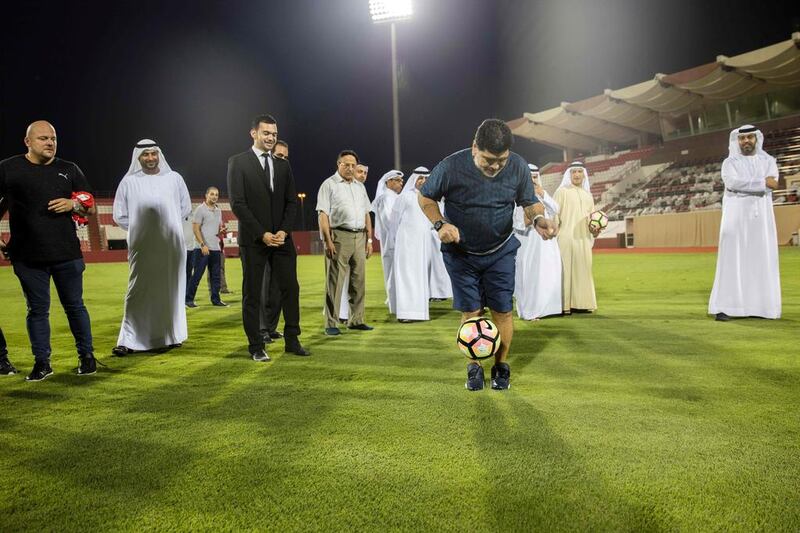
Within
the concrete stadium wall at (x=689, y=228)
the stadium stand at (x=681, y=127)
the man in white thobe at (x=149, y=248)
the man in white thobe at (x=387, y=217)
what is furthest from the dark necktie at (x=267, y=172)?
the stadium stand at (x=681, y=127)

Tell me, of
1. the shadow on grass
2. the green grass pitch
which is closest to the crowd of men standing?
the green grass pitch

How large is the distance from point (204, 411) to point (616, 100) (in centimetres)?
4119

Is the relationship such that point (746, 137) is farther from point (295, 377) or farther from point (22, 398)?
point (22, 398)

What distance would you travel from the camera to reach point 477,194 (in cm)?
356

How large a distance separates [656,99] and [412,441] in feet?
136

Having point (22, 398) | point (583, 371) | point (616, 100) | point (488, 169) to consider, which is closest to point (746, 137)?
point (583, 371)

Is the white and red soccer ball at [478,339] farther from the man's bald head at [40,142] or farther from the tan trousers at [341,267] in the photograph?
the man's bald head at [40,142]

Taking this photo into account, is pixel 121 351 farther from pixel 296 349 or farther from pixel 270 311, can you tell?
pixel 296 349

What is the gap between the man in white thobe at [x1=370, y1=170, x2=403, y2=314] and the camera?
25.9ft

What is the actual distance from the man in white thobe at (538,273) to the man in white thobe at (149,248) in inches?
168

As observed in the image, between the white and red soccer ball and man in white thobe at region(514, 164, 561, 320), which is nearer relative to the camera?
the white and red soccer ball

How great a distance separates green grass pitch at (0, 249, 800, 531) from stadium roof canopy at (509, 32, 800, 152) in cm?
3371

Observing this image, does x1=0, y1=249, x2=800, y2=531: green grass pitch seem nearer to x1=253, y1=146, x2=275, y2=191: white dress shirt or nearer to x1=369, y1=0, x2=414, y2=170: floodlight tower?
x1=253, y1=146, x2=275, y2=191: white dress shirt

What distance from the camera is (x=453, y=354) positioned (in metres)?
4.94
